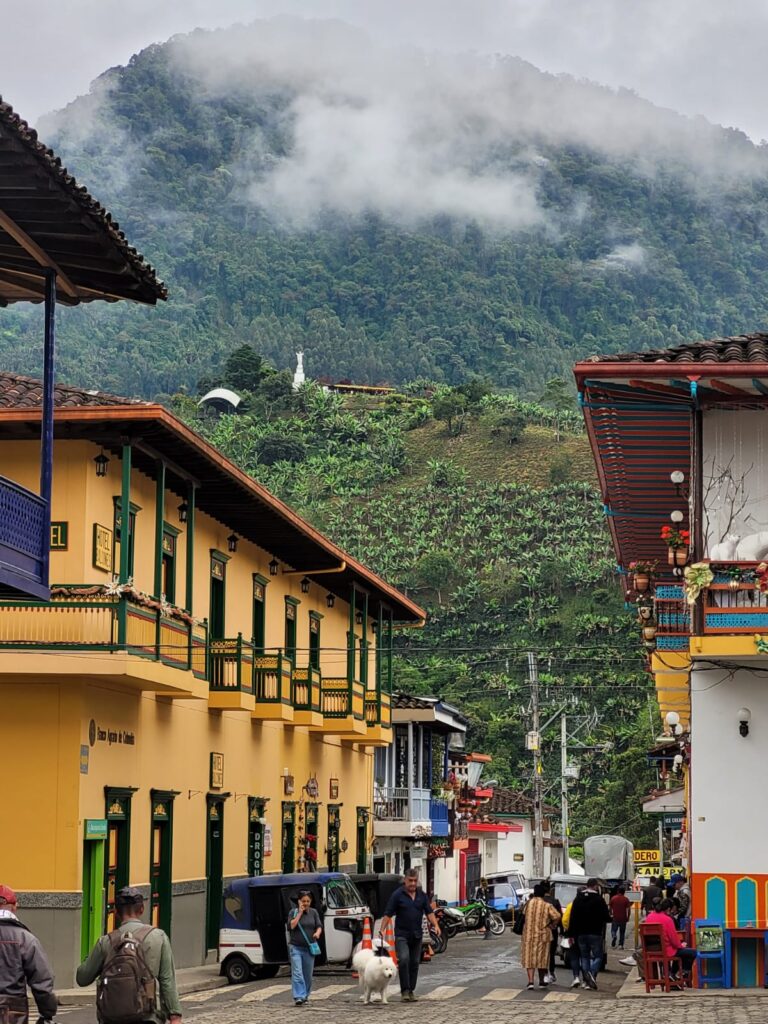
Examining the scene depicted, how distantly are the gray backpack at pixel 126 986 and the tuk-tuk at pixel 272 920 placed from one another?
46.9ft

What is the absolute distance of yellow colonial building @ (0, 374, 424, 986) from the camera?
22.2m

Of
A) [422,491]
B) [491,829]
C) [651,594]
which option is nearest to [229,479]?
[651,594]

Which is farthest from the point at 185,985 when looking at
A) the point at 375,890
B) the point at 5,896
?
the point at 5,896

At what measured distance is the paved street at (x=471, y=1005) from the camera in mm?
18016

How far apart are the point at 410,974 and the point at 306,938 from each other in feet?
4.27

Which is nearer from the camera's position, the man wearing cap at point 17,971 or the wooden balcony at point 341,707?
the man wearing cap at point 17,971

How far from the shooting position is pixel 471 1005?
20672 mm

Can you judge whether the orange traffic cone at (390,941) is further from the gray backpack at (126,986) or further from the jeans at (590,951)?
the gray backpack at (126,986)

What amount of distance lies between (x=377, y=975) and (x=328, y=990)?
3.03m

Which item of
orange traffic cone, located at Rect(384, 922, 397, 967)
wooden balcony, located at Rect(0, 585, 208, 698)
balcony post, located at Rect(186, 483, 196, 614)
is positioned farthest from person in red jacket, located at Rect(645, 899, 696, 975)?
balcony post, located at Rect(186, 483, 196, 614)

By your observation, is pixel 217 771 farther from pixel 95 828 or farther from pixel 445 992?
pixel 445 992

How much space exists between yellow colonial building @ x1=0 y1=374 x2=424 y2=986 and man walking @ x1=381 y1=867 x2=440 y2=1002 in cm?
400

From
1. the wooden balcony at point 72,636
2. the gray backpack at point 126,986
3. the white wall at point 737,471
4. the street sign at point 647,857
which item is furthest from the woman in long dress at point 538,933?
the street sign at point 647,857

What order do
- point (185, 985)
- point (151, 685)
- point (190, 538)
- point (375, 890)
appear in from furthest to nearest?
point (375, 890) < point (190, 538) < point (185, 985) < point (151, 685)
